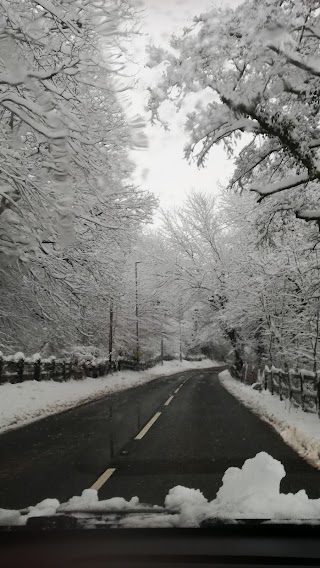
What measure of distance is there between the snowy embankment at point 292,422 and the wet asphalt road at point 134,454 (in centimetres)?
26

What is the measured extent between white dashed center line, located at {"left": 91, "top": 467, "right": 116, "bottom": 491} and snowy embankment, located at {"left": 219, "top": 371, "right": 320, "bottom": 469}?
307cm

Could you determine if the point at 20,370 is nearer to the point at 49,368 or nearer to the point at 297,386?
the point at 49,368

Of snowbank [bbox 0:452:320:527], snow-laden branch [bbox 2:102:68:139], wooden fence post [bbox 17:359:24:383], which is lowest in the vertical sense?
snowbank [bbox 0:452:320:527]

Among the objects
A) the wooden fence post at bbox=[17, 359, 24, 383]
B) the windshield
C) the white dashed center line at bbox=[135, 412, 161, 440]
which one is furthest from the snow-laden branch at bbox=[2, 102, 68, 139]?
the wooden fence post at bbox=[17, 359, 24, 383]

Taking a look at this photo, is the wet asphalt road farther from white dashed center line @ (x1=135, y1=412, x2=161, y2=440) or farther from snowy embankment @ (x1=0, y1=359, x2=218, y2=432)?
snowy embankment @ (x1=0, y1=359, x2=218, y2=432)

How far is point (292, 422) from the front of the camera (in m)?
10.7

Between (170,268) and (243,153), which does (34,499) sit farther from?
(170,268)

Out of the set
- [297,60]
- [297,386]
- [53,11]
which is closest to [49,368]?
[297,386]

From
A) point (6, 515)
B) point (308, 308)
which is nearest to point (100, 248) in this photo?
point (308, 308)

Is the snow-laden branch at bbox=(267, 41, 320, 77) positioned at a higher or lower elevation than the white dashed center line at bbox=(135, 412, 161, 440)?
higher

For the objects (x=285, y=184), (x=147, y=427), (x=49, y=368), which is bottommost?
(x=147, y=427)

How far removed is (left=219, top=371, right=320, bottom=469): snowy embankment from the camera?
8.04m

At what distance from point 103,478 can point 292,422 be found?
6.00 m

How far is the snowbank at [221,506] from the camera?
2.94m
